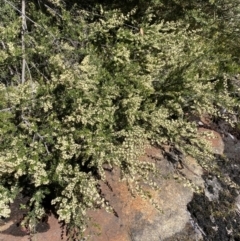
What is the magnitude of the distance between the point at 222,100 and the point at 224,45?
2111mm

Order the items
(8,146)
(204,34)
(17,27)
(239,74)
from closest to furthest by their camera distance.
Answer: (8,146) → (17,27) → (239,74) → (204,34)

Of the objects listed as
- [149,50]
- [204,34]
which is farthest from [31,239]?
[204,34]

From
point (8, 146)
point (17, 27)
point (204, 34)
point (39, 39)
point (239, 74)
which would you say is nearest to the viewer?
point (8, 146)

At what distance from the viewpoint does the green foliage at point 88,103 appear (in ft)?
12.8

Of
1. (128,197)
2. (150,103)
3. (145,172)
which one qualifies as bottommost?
(128,197)

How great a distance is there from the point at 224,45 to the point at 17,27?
3900mm

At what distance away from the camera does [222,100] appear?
16.0ft

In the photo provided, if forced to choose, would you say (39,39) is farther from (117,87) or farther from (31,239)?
(31,239)

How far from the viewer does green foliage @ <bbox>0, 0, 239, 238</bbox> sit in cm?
390

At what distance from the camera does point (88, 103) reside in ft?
13.9

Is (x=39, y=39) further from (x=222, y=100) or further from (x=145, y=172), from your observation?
(x=222, y=100)

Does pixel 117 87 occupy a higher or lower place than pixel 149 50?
lower

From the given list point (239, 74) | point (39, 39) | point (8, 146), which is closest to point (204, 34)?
point (239, 74)

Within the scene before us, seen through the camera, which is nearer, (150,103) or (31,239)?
(31,239)
